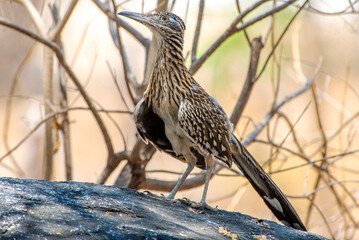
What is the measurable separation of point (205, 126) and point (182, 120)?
0.20 metres

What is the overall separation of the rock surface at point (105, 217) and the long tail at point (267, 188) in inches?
23.7

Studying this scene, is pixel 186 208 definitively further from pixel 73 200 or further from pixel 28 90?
pixel 28 90

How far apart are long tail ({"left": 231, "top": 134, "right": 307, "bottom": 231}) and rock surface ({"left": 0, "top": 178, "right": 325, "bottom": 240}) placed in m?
0.60

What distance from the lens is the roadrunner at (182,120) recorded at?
3871 millimetres

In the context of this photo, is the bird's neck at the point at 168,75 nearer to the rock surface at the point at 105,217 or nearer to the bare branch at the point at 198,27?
the bare branch at the point at 198,27

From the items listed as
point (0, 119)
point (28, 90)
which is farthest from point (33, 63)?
point (0, 119)

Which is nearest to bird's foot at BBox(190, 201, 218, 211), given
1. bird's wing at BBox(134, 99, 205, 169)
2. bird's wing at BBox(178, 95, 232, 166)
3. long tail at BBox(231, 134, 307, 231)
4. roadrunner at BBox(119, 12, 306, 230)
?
roadrunner at BBox(119, 12, 306, 230)

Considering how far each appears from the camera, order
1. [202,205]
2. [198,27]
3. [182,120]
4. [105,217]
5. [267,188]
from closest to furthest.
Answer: [105,217]
[202,205]
[182,120]
[267,188]
[198,27]

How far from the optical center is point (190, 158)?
4129 mm

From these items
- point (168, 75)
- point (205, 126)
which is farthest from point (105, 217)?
point (168, 75)

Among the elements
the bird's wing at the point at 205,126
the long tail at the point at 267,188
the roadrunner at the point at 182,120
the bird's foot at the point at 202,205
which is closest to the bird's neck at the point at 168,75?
the roadrunner at the point at 182,120

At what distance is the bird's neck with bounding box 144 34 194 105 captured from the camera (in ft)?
13.0

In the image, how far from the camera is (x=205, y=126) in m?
3.85

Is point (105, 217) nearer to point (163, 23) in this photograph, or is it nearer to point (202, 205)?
point (202, 205)
